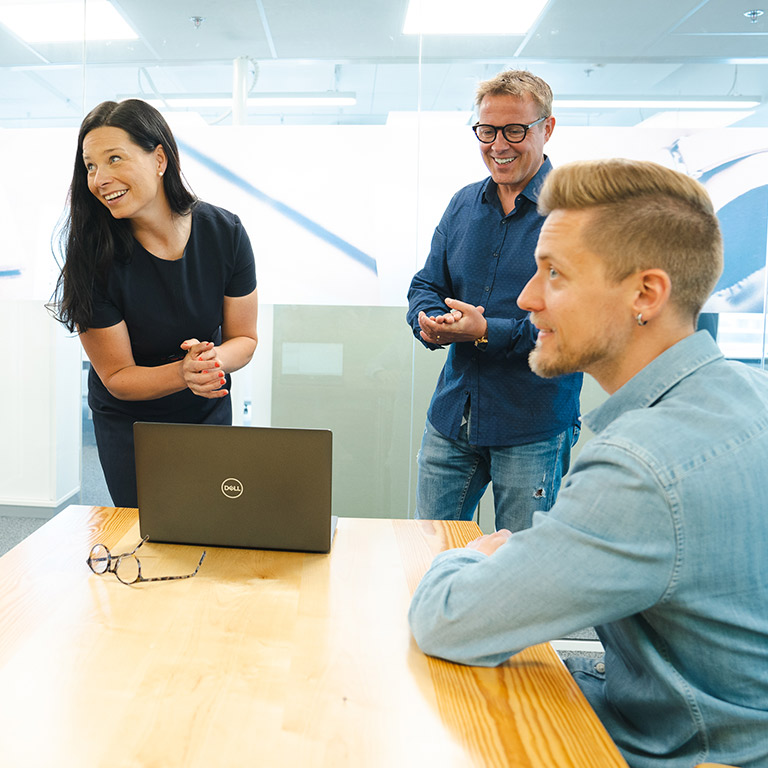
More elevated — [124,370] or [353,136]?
[353,136]

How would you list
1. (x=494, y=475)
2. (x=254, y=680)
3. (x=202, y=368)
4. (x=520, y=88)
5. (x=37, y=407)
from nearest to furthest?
(x=254, y=680)
(x=202, y=368)
(x=520, y=88)
(x=494, y=475)
(x=37, y=407)

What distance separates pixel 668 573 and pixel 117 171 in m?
1.71

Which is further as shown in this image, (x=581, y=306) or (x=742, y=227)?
(x=742, y=227)

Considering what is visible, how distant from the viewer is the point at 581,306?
114 cm

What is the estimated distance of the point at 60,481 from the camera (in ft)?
12.9

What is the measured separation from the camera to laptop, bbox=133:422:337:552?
4.54ft

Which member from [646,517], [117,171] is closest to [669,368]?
[646,517]

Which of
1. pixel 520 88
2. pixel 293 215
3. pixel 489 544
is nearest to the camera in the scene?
pixel 489 544

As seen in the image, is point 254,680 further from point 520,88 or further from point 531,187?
point 520,88

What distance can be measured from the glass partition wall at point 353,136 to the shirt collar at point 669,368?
234 cm

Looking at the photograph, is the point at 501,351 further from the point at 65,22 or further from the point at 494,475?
the point at 65,22

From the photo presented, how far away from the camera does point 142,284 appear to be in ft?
6.86

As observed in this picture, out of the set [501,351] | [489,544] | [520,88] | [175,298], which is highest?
[520,88]

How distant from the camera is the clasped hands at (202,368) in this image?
193cm
